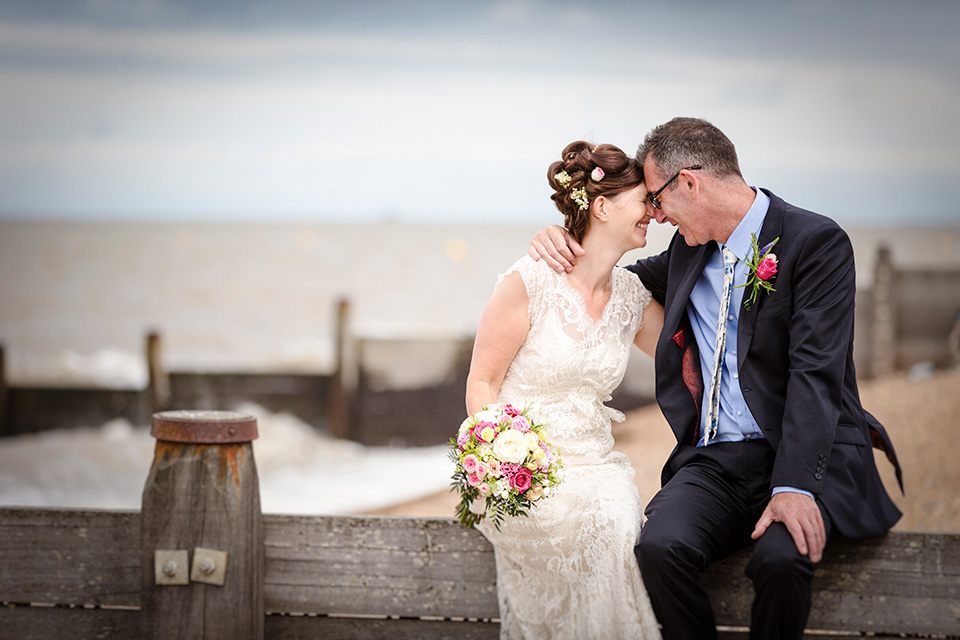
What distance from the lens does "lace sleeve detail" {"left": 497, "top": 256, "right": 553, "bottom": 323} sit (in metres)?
2.87

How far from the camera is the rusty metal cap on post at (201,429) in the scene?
2512 millimetres

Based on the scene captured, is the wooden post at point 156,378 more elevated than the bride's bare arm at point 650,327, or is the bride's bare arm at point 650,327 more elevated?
the bride's bare arm at point 650,327

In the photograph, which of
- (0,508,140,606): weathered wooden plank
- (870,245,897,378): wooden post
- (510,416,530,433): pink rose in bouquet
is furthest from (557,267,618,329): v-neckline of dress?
(870,245,897,378): wooden post

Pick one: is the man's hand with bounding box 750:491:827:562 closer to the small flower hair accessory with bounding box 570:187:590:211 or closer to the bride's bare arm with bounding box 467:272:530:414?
the bride's bare arm with bounding box 467:272:530:414

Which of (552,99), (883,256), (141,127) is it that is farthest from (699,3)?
(141,127)

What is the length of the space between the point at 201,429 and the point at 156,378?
1145 cm

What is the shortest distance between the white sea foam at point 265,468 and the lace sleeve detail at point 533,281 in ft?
31.1

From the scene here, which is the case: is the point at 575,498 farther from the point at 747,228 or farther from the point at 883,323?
the point at 883,323

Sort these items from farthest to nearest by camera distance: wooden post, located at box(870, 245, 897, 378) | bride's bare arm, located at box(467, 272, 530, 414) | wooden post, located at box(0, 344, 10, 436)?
wooden post, located at box(0, 344, 10, 436)
wooden post, located at box(870, 245, 897, 378)
bride's bare arm, located at box(467, 272, 530, 414)

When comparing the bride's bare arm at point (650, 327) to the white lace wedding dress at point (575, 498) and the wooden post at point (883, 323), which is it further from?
the wooden post at point (883, 323)

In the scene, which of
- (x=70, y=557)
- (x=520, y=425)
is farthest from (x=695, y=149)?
(x=70, y=557)

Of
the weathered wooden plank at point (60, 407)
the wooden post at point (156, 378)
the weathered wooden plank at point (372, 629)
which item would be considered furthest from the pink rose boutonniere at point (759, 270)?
the weathered wooden plank at point (60, 407)

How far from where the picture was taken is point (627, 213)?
9.39 feet

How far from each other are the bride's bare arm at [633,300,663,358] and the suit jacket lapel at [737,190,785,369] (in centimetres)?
50
